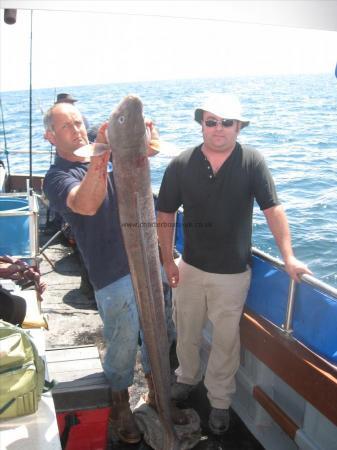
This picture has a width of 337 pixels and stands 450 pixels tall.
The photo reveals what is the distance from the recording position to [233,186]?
3.19 metres

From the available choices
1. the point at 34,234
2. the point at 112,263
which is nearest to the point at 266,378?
the point at 112,263

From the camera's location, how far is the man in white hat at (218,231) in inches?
125

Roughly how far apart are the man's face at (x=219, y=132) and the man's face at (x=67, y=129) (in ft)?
2.69

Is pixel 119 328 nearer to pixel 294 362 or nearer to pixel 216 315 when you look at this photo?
pixel 216 315

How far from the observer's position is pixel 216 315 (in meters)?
3.46

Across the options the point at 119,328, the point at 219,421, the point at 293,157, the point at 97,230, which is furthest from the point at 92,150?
the point at 293,157

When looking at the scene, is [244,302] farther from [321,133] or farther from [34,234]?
[321,133]

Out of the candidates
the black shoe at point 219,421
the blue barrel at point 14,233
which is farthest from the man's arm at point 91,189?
A: the blue barrel at point 14,233

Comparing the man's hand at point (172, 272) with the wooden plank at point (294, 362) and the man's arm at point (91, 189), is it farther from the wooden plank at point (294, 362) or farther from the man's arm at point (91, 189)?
the man's arm at point (91, 189)

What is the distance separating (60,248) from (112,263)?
471 centimetres

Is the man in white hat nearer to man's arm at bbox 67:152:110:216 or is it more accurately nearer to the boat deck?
the boat deck

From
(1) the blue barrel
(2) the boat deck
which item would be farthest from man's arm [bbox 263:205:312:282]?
(1) the blue barrel

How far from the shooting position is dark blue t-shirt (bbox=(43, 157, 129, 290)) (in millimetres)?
2945

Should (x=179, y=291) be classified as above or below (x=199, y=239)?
below
